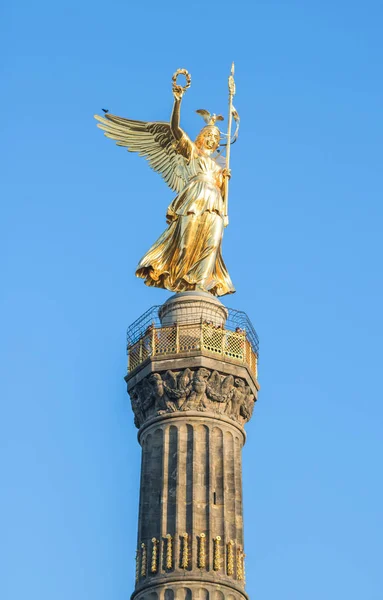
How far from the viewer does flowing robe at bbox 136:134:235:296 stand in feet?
155

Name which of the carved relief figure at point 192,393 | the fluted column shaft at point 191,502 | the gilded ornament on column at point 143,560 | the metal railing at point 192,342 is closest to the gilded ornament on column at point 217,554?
the fluted column shaft at point 191,502

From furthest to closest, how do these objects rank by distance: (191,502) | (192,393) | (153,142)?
(153,142) < (192,393) < (191,502)

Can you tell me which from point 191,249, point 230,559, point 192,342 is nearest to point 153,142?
point 191,249

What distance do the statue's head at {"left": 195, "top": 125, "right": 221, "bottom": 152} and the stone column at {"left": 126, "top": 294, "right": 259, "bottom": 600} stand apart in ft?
22.1

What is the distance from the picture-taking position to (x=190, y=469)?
42.3 metres

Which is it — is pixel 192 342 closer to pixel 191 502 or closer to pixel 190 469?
pixel 190 469

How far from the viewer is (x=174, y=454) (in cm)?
4278

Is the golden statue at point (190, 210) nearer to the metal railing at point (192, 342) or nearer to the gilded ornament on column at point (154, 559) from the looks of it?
the metal railing at point (192, 342)

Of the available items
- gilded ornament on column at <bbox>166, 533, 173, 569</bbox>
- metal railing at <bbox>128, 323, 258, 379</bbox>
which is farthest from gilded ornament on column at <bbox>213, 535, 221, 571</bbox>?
metal railing at <bbox>128, 323, 258, 379</bbox>

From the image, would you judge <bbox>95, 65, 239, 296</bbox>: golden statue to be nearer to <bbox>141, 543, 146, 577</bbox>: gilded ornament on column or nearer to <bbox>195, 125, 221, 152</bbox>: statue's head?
<bbox>195, 125, 221, 152</bbox>: statue's head

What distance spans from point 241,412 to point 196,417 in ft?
6.45

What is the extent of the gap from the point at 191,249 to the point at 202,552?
11538 mm

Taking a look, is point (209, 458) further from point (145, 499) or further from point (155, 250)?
point (155, 250)

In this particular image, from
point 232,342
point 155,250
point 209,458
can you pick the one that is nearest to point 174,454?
point 209,458
